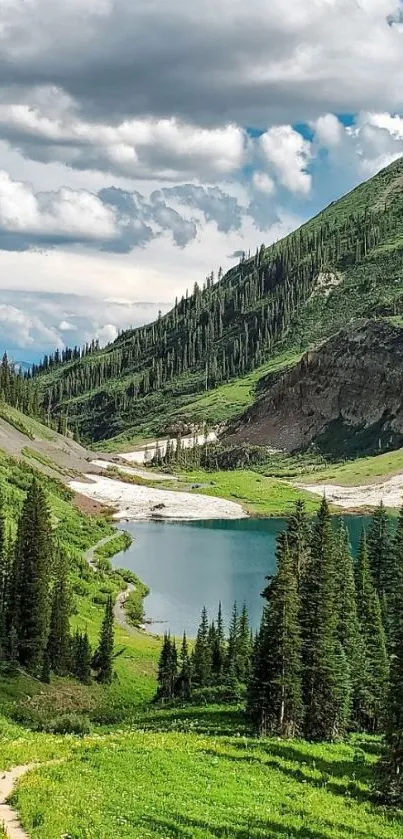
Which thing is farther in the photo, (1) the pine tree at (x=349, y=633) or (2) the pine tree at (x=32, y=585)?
(2) the pine tree at (x=32, y=585)

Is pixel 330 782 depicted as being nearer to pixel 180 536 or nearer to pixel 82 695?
pixel 82 695

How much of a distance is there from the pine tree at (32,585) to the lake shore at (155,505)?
105 metres

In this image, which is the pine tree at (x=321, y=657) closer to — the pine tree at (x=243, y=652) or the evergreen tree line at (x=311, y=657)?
the evergreen tree line at (x=311, y=657)

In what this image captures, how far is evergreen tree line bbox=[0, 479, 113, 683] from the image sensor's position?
63.2m

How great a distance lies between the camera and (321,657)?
4722cm

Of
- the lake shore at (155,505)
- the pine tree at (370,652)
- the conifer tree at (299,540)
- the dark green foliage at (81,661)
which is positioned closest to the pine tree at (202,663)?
the dark green foliage at (81,661)

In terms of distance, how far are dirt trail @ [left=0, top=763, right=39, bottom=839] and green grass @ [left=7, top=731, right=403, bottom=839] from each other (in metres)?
0.25

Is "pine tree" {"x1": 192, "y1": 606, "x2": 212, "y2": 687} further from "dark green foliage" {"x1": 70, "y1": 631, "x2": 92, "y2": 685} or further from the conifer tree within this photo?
the conifer tree

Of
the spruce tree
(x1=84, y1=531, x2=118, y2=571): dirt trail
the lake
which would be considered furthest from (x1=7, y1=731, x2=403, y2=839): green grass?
(x1=84, y1=531, x2=118, y2=571): dirt trail

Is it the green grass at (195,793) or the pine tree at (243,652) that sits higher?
the green grass at (195,793)

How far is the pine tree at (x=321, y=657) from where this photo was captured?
151ft

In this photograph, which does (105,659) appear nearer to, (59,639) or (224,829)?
(59,639)

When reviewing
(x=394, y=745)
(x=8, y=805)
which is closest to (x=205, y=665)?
(x=394, y=745)

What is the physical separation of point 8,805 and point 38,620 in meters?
45.5
